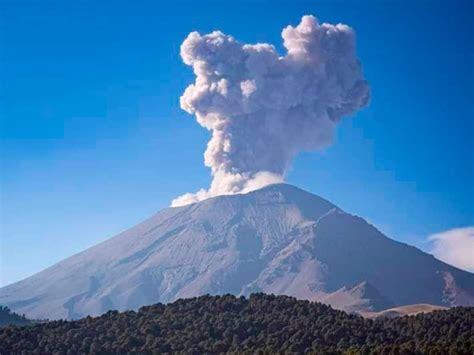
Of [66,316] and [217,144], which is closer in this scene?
[217,144]

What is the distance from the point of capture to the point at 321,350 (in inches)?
1850

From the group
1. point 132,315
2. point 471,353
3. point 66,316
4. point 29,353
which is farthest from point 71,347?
point 66,316

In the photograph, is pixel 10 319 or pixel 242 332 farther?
pixel 10 319

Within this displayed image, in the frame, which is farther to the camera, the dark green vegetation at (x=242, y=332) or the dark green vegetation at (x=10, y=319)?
the dark green vegetation at (x=10, y=319)

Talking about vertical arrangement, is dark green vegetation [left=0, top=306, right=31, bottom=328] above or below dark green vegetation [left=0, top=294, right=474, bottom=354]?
above

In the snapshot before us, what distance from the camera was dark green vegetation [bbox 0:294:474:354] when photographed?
49.3 m

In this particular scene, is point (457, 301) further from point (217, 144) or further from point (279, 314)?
point (279, 314)

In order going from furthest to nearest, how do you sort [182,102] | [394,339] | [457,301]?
[457,301]
[182,102]
[394,339]

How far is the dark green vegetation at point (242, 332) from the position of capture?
162 ft

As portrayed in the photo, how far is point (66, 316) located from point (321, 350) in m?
154

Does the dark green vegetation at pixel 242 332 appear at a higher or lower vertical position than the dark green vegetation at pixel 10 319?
lower

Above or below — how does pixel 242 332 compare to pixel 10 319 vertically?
below

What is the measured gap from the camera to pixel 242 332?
174 ft

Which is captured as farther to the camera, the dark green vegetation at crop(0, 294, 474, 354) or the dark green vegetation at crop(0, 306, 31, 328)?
the dark green vegetation at crop(0, 306, 31, 328)
